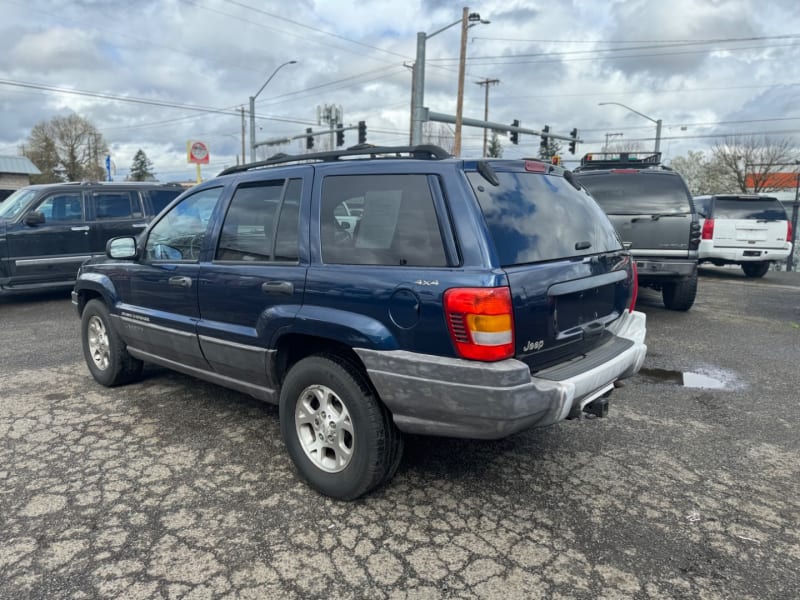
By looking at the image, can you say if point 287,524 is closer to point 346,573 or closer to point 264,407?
point 346,573

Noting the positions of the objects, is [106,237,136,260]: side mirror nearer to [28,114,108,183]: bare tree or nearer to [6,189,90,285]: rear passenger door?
[6,189,90,285]: rear passenger door

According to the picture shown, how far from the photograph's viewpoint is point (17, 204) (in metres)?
9.18

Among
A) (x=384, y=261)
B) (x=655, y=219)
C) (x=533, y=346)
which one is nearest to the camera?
(x=533, y=346)

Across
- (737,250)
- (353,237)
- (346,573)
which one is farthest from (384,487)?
(737,250)

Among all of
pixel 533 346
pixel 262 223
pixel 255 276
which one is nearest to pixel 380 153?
pixel 262 223

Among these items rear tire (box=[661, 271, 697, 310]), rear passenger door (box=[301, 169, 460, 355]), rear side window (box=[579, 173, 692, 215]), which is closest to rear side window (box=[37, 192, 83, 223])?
rear passenger door (box=[301, 169, 460, 355])

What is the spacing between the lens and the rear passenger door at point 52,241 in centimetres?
896

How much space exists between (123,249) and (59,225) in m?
5.89

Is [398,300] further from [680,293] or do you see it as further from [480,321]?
[680,293]

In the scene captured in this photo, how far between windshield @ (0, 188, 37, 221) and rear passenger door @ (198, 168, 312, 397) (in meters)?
6.95

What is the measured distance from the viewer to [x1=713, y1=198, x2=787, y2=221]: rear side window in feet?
38.6

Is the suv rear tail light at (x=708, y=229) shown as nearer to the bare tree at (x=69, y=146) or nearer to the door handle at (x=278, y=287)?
the door handle at (x=278, y=287)

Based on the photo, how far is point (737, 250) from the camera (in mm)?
11875

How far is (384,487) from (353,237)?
140 centimetres
